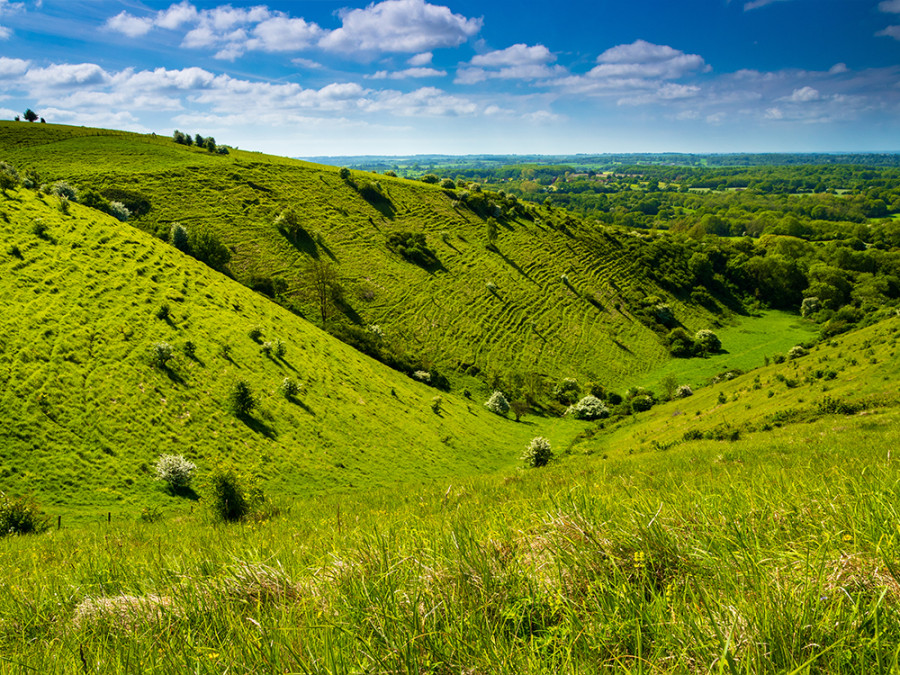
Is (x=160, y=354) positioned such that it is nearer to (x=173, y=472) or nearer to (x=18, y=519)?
(x=173, y=472)

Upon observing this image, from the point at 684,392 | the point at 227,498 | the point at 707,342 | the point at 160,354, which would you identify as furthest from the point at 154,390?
the point at 707,342

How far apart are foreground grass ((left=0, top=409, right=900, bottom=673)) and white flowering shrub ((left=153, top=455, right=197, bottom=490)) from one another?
828 inches

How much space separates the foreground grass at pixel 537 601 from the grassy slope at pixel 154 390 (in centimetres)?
2182

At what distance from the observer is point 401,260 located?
75.8 metres

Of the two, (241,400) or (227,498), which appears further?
(241,400)

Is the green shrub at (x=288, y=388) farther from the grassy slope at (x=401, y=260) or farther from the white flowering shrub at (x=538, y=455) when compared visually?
the grassy slope at (x=401, y=260)

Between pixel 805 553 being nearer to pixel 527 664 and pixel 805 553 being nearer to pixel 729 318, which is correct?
pixel 527 664

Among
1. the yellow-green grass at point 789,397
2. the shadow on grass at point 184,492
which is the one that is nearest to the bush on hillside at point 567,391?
the yellow-green grass at point 789,397

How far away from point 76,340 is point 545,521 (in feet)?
119

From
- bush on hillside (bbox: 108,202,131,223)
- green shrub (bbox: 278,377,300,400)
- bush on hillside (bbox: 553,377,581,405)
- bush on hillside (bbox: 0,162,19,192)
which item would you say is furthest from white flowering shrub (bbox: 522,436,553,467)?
bush on hillside (bbox: 108,202,131,223)

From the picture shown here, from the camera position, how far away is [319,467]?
27688 millimetres

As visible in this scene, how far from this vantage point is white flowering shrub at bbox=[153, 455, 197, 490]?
838 inches

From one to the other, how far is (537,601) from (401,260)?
75.6 meters

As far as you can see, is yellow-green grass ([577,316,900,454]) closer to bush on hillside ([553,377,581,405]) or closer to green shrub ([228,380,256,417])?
bush on hillside ([553,377,581,405])
